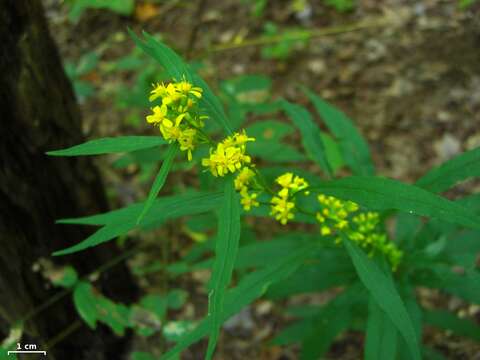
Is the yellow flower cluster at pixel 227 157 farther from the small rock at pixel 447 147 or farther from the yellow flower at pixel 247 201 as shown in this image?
the small rock at pixel 447 147

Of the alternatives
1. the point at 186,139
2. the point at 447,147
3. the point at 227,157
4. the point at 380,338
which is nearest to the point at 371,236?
the point at 380,338

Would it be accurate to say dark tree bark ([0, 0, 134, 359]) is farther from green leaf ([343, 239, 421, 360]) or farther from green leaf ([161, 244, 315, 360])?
green leaf ([343, 239, 421, 360])

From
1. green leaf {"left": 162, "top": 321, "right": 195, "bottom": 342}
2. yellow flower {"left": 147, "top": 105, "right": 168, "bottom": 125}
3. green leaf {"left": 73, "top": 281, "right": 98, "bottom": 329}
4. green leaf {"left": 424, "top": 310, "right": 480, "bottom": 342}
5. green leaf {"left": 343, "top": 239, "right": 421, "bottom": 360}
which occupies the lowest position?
green leaf {"left": 424, "top": 310, "right": 480, "bottom": 342}

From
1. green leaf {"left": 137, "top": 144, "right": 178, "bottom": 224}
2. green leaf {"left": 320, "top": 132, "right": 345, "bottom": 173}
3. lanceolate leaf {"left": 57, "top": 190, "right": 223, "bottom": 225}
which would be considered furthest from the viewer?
green leaf {"left": 320, "top": 132, "right": 345, "bottom": 173}

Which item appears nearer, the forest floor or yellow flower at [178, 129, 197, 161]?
yellow flower at [178, 129, 197, 161]

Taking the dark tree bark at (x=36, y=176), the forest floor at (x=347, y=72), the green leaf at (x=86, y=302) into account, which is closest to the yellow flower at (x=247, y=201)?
the green leaf at (x=86, y=302)

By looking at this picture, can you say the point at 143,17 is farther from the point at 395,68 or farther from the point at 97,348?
the point at 97,348

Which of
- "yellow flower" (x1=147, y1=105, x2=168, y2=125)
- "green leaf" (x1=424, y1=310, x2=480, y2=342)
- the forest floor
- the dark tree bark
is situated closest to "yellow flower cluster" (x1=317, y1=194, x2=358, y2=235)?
"yellow flower" (x1=147, y1=105, x2=168, y2=125)
